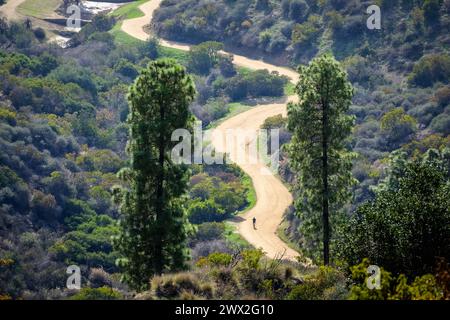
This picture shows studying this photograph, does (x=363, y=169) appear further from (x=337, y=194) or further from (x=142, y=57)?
(x=142, y=57)

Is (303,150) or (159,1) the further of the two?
(159,1)

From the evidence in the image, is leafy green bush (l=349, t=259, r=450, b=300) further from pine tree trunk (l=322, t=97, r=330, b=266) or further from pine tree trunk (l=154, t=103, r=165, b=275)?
pine tree trunk (l=322, t=97, r=330, b=266)

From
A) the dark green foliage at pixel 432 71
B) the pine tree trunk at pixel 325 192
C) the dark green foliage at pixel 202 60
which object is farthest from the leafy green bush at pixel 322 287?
the dark green foliage at pixel 202 60

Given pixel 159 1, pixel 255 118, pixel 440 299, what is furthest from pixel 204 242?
pixel 159 1

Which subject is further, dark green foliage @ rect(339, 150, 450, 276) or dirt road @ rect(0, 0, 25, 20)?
dirt road @ rect(0, 0, 25, 20)

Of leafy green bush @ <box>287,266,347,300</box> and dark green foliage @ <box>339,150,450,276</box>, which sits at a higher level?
dark green foliage @ <box>339,150,450,276</box>

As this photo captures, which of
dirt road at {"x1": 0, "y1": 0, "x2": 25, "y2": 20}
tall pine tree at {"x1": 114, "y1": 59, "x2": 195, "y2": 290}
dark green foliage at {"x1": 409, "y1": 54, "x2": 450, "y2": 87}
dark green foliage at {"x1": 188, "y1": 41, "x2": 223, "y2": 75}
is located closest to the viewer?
tall pine tree at {"x1": 114, "y1": 59, "x2": 195, "y2": 290}

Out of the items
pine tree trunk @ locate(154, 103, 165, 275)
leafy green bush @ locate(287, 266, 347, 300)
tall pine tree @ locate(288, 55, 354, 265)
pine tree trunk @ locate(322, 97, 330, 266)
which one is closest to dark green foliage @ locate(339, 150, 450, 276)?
leafy green bush @ locate(287, 266, 347, 300)

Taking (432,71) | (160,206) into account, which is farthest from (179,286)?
(432,71)
